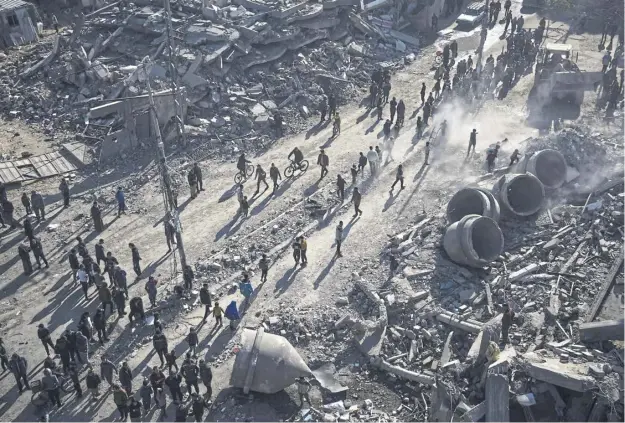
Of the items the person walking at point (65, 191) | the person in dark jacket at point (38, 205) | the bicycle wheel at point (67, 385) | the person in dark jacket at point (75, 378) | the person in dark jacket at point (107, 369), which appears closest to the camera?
the person in dark jacket at point (75, 378)

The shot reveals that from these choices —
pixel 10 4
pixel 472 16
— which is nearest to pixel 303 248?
pixel 10 4

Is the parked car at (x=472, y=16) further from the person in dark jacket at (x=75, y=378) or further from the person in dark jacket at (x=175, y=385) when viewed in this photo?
the person in dark jacket at (x=75, y=378)

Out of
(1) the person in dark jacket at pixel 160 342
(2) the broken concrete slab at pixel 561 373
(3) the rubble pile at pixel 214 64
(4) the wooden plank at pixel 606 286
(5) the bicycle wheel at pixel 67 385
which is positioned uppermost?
(3) the rubble pile at pixel 214 64

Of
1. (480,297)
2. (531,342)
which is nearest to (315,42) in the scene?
(480,297)

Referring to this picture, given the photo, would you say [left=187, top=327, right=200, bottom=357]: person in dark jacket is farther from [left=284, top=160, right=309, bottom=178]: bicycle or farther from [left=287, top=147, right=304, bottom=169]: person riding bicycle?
[left=287, top=147, right=304, bottom=169]: person riding bicycle

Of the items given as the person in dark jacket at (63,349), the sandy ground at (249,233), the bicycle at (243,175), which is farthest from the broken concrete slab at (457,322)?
the bicycle at (243,175)

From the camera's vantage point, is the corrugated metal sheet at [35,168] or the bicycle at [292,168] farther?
the bicycle at [292,168]
